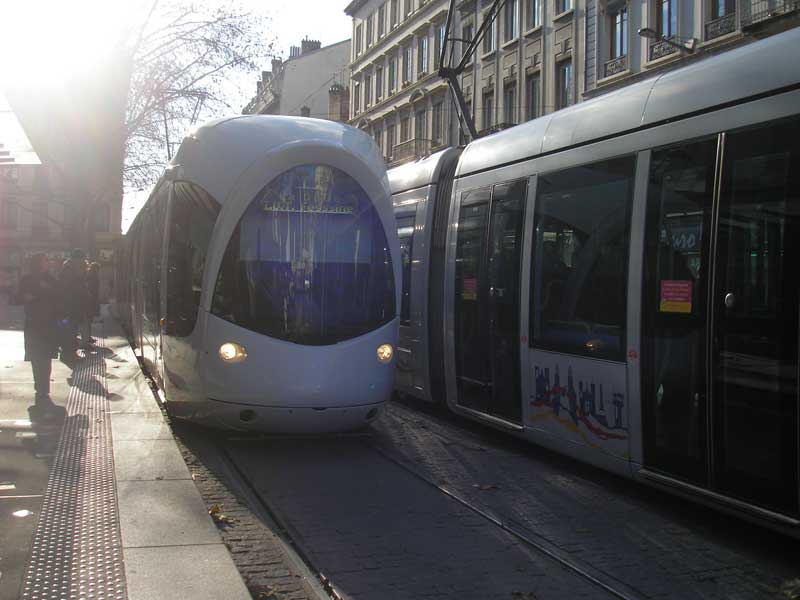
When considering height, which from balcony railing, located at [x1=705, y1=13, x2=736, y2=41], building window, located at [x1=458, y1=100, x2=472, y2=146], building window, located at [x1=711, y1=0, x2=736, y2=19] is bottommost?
building window, located at [x1=458, y1=100, x2=472, y2=146]

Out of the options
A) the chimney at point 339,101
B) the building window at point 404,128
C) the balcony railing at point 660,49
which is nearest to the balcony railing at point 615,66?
the balcony railing at point 660,49

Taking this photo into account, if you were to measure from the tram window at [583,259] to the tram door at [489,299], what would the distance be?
0.39 meters

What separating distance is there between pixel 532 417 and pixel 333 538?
246 cm

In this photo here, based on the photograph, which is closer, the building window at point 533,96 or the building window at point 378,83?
the building window at point 533,96

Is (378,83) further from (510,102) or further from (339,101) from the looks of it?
(510,102)

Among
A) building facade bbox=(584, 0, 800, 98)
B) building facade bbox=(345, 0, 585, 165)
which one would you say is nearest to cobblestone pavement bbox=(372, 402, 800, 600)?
building facade bbox=(584, 0, 800, 98)

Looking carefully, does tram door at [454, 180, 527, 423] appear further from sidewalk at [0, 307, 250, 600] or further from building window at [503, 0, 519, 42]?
building window at [503, 0, 519, 42]

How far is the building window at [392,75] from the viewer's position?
4834cm

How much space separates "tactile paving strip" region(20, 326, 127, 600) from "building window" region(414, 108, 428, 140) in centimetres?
3588

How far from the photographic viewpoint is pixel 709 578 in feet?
15.3

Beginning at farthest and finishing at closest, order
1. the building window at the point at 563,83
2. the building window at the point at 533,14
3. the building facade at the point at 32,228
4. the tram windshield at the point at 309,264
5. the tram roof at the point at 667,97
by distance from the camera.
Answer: the building facade at the point at 32,228, the building window at the point at 533,14, the building window at the point at 563,83, the tram windshield at the point at 309,264, the tram roof at the point at 667,97

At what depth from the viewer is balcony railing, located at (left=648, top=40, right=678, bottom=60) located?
25.4 metres

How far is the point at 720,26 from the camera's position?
77.4 ft

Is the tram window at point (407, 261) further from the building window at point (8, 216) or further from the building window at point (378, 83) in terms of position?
the building window at point (8, 216)
